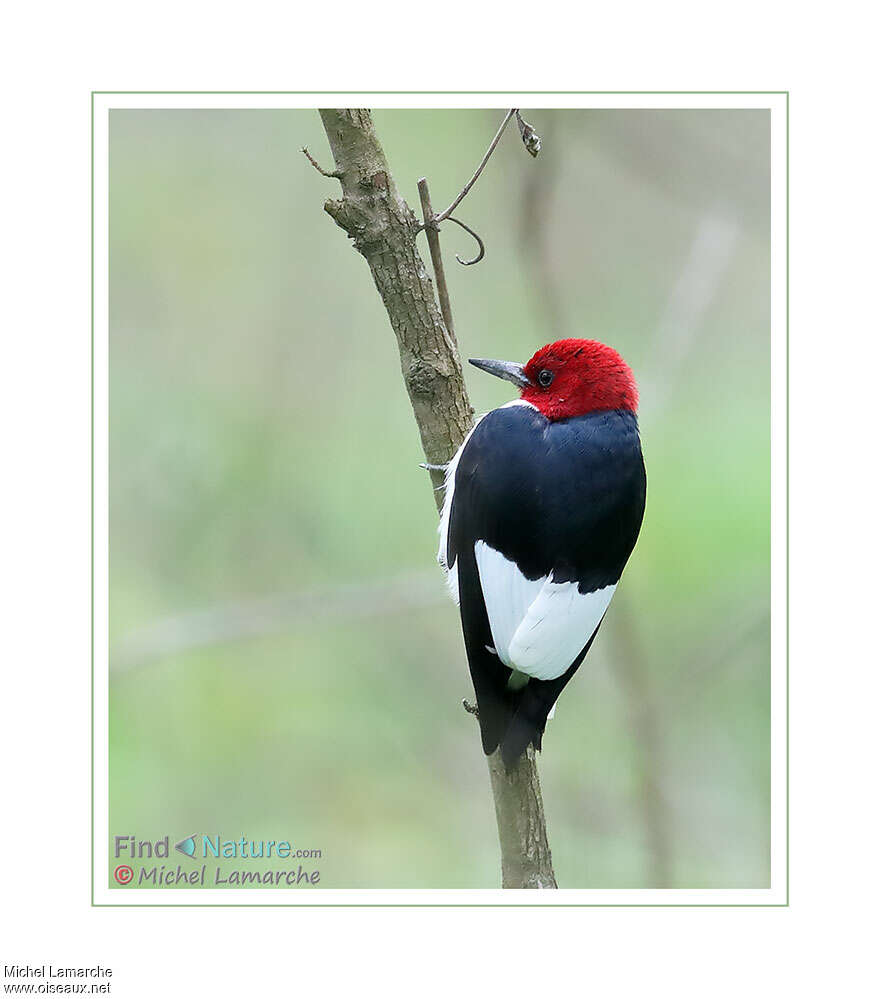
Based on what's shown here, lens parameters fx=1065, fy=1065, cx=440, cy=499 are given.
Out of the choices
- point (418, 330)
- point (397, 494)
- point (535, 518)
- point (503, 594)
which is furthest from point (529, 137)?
point (397, 494)

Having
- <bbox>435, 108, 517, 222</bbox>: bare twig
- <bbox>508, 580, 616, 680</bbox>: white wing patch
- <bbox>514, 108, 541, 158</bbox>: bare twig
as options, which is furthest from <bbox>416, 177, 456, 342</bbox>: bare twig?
<bbox>508, 580, 616, 680</bbox>: white wing patch

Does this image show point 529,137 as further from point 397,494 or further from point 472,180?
point 397,494

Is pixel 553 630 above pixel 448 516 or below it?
below

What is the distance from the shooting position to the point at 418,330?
87.2 inches

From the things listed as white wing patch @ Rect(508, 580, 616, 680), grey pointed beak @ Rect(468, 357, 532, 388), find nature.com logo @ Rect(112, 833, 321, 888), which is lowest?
find nature.com logo @ Rect(112, 833, 321, 888)

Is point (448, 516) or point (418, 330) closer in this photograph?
point (418, 330)

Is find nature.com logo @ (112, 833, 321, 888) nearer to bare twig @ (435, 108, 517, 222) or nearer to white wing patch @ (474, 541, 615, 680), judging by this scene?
white wing patch @ (474, 541, 615, 680)

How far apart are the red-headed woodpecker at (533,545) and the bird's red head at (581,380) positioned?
5cm

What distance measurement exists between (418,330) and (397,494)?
994 mm

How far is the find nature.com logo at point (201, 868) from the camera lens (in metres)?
2.24

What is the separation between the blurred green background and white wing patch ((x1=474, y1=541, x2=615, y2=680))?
22.7 inches

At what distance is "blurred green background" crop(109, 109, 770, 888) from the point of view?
9.04 feet
